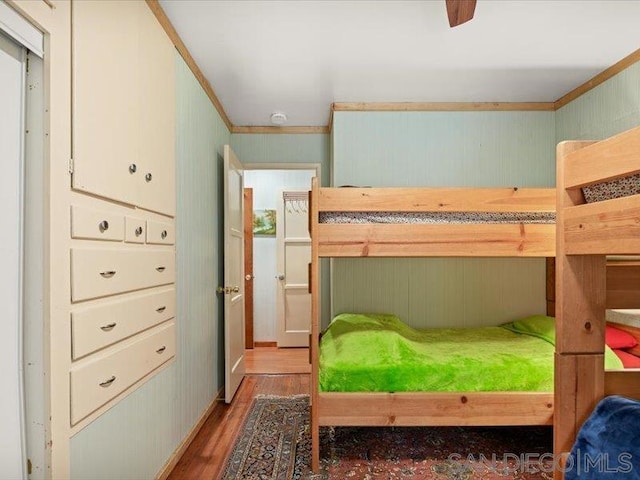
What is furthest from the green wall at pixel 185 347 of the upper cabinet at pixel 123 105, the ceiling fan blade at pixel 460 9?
the ceiling fan blade at pixel 460 9

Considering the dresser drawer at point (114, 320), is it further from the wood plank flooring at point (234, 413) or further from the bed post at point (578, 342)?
the bed post at point (578, 342)

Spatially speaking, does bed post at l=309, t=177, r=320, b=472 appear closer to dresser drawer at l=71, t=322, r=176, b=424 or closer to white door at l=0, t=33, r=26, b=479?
dresser drawer at l=71, t=322, r=176, b=424

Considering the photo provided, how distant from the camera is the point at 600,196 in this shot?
113 cm

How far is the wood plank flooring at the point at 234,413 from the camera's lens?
1.93 meters

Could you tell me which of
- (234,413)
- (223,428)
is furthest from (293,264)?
(223,428)

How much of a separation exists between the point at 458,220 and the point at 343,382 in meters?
1.12

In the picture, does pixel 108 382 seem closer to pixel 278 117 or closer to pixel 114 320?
pixel 114 320

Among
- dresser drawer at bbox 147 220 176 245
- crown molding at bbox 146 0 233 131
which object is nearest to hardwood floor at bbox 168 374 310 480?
dresser drawer at bbox 147 220 176 245

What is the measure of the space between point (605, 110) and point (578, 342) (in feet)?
7.10

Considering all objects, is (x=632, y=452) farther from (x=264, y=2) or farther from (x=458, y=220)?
(x=264, y=2)

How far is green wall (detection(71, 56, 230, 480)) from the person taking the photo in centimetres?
133

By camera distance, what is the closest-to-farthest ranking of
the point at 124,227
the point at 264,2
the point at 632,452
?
the point at 632,452 → the point at 124,227 → the point at 264,2

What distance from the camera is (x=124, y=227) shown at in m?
1.41

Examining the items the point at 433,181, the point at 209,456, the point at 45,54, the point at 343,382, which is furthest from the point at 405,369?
the point at 45,54
